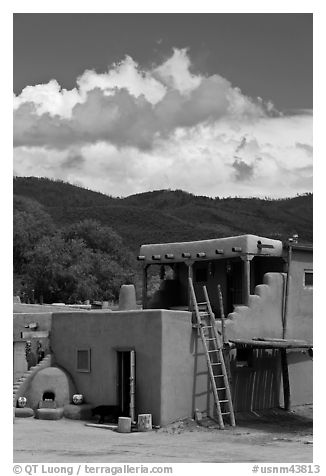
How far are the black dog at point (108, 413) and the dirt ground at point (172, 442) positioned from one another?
59 cm

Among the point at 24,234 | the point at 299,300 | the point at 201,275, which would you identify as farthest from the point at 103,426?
the point at 24,234

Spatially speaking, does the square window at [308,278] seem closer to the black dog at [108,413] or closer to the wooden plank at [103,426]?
the black dog at [108,413]

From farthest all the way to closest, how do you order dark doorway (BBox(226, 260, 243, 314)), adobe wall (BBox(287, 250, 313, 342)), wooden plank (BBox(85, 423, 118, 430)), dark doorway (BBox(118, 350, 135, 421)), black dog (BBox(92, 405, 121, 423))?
dark doorway (BBox(226, 260, 243, 314))
adobe wall (BBox(287, 250, 313, 342))
dark doorway (BBox(118, 350, 135, 421))
black dog (BBox(92, 405, 121, 423))
wooden plank (BBox(85, 423, 118, 430))

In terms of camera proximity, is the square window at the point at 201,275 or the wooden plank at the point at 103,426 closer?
the wooden plank at the point at 103,426

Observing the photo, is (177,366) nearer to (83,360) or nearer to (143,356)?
(143,356)

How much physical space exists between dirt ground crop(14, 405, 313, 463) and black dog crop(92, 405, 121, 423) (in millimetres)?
591

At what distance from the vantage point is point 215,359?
25.9 meters

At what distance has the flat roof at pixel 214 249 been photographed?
1102 inches

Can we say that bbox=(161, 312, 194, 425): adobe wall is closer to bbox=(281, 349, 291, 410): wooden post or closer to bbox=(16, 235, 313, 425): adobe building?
bbox=(16, 235, 313, 425): adobe building

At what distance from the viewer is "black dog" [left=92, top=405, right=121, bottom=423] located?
81.6 ft

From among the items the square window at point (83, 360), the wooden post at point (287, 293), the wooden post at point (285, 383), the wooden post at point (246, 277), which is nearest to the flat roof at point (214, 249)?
the wooden post at point (246, 277)

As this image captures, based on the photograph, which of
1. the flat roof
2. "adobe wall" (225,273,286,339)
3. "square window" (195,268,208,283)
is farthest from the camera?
"square window" (195,268,208,283)

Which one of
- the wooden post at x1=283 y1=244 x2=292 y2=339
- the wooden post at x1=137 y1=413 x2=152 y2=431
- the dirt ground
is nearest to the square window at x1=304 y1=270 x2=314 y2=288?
the wooden post at x1=283 y1=244 x2=292 y2=339

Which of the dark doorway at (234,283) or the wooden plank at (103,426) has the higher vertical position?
the dark doorway at (234,283)
